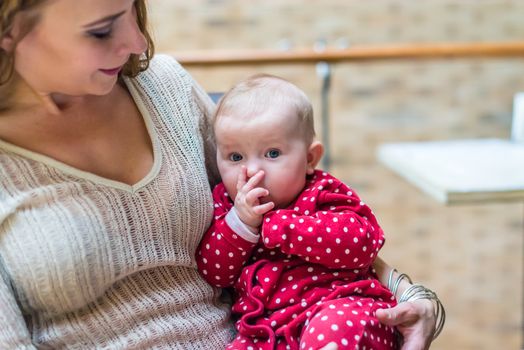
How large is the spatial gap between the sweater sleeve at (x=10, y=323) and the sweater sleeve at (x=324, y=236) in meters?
0.42

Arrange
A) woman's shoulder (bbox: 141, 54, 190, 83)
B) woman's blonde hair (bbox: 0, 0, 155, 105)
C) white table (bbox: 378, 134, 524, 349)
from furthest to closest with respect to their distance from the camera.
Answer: white table (bbox: 378, 134, 524, 349) < woman's shoulder (bbox: 141, 54, 190, 83) < woman's blonde hair (bbox: 0, 0, 155, 105)

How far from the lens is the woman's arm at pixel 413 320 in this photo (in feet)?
3.81

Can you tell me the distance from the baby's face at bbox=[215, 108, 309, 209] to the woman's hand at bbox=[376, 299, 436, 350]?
279 millimetres

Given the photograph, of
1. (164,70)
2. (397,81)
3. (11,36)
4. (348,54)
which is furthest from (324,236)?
(397,81)

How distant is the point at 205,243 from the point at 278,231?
18 cm

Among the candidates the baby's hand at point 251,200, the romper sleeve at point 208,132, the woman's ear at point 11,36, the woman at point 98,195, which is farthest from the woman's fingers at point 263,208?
the woman's ear at point 11,36

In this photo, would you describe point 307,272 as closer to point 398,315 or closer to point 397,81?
point 398,315

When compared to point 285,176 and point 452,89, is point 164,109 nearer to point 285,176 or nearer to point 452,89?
point 285,176

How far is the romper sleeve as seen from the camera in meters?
1.39

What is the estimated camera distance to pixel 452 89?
11.5 ft

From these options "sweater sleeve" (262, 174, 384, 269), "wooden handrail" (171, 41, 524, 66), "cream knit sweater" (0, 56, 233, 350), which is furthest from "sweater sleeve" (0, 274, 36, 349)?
"wooden handrail" (171, 41, 524, 66)

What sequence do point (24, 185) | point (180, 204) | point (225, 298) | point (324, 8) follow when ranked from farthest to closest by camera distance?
1. point (324, 8)
2. point (225, 298)
3. point (180, 204)
4. point (24, 185)

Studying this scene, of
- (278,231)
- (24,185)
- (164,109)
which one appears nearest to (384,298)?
(278,231)

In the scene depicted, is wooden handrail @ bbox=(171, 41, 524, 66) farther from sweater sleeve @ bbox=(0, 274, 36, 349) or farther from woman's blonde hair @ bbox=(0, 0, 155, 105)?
sweater sleeve @ bbox=(0, 274, 36, 349)
